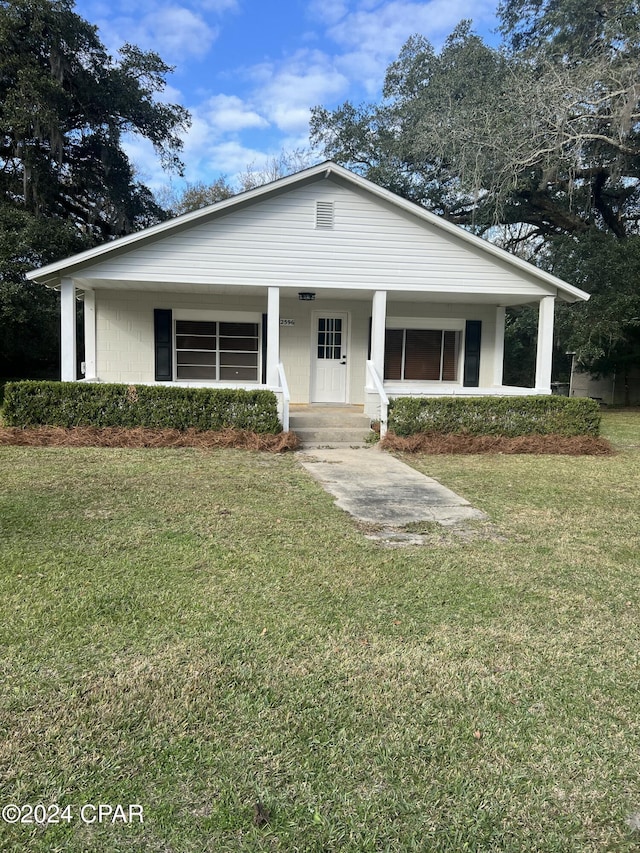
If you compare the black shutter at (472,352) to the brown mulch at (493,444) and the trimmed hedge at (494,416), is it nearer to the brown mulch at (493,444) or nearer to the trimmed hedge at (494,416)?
the trimmed hedge at (494,416)

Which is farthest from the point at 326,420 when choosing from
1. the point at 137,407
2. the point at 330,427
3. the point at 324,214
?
the point at 324,214

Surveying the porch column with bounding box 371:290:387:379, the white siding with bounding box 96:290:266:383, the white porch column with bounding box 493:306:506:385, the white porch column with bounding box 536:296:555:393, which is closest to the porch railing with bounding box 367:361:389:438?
the porch column with bounding box 371:290:387:379

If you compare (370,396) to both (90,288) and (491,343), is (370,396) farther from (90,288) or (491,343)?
(90,288)

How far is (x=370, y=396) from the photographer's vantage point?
11070 mm

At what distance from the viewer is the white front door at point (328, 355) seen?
521 inches

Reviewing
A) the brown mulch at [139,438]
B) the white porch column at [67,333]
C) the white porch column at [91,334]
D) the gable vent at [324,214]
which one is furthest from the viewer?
the white porch column at [91,334]

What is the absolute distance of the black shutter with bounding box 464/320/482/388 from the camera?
13484 mm

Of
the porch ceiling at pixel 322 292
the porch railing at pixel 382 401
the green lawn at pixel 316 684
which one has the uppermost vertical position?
the porch ceiling at pixel 322 292

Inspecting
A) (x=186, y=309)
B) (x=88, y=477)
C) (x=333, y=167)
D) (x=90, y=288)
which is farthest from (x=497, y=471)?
(x=90, y=288)

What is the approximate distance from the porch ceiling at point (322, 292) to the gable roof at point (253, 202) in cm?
49

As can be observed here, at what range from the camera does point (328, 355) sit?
43.6ft

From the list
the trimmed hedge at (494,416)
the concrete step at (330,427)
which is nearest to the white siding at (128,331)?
the concrete step at (330,427)

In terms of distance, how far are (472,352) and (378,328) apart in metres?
3.18

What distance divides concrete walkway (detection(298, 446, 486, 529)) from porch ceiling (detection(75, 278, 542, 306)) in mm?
4017
